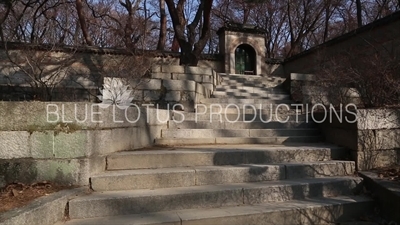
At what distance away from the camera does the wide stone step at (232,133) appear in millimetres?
4742

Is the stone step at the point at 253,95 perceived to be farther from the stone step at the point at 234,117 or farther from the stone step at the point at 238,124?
the stone step at the point at 238,124

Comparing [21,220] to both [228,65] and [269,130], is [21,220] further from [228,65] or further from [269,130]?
[228,65]

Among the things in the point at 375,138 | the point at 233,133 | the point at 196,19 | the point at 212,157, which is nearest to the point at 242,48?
the point at 196,19

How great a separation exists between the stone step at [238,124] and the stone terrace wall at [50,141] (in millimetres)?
2116

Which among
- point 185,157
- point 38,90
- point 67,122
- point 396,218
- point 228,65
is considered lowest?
point 396,218

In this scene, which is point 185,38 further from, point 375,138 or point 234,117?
point 375,138

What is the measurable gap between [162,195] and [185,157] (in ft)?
2.63

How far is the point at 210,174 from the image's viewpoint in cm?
324

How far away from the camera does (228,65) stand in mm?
16062

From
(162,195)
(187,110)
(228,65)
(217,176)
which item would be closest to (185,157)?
(217,176)

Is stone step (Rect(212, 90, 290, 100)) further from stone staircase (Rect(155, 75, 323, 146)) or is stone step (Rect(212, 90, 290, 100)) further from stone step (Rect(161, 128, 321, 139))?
stone step (Rect(161, 128, 321, 139))

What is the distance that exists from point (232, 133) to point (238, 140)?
0.24 metres

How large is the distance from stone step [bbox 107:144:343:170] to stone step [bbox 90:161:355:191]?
0.14m

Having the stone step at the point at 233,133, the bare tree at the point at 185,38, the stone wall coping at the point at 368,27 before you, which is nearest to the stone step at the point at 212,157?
the stone step at the point at 233,133
